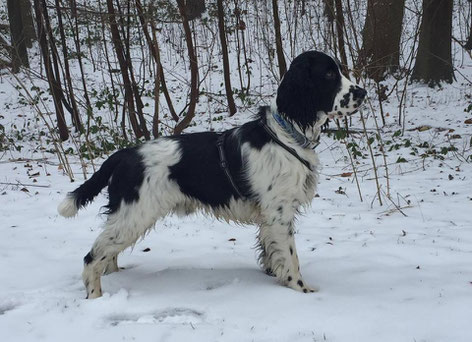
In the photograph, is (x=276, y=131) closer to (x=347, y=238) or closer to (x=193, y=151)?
(x=193, y=151)

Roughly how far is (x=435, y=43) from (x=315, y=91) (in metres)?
9.79

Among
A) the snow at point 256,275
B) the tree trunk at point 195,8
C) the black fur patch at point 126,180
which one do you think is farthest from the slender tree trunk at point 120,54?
the tree trunk at point 195,8

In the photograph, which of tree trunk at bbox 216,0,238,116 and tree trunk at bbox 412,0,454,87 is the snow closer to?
tree trunk at bbox 216,0,238,116

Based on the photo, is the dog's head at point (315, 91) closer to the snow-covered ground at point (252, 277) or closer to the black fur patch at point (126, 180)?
the black fur patch at point (126, 180)

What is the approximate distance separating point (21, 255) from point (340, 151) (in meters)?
6.05

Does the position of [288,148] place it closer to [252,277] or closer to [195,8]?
[252,277]

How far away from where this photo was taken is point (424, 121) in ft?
34.2

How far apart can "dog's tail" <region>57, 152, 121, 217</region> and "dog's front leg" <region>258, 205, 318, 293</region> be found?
1212 millimetres

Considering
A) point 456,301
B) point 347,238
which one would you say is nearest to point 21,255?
point 347,238

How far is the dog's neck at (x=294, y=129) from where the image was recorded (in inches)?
136

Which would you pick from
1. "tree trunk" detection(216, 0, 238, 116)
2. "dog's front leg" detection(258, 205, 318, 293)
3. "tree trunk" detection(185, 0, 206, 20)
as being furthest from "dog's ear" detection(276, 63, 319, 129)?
"tree trunk" detection(185, 0, 206, 20)

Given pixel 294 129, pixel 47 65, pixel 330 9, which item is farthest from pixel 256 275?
pixel 47 65

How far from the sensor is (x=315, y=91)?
3406 mm

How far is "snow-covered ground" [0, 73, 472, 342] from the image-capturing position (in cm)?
276
